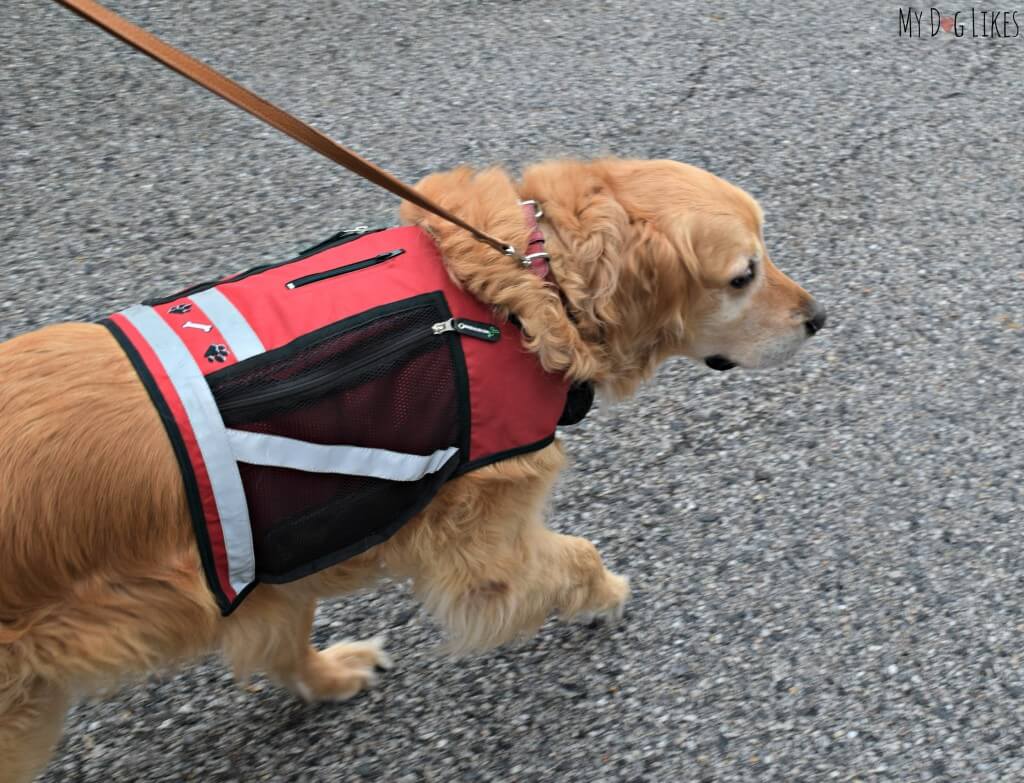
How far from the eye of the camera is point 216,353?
6.89 feet

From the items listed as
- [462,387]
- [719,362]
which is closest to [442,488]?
[462,387]

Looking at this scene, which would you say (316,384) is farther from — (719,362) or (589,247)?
(719,362)

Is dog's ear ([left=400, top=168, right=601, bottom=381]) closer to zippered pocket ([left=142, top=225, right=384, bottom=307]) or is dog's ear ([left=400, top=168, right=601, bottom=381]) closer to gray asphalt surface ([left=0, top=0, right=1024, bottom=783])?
zippered pocket ([left=142, top=225, right=384, bottom=307])

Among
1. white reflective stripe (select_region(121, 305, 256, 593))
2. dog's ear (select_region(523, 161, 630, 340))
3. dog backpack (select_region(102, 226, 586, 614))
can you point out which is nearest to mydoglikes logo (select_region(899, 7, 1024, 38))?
dog's ear (select_region(523, 161, 630, 340))

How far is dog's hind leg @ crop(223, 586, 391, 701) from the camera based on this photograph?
2.36 metres

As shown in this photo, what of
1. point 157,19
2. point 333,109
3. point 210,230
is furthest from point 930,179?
point 157,19

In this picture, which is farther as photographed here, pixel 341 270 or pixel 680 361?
pixel 680 361

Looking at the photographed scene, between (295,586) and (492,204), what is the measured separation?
1062mm

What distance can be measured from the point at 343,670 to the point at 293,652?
0.84 feet

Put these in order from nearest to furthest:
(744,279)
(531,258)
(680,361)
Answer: (531,258) → (744,279) → (680,361)

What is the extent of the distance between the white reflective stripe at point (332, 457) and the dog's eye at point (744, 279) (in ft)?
2.95

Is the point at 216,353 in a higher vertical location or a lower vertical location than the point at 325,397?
higher

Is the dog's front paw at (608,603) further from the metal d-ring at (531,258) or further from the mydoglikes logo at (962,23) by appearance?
the mydoglikes logo at (962,23)

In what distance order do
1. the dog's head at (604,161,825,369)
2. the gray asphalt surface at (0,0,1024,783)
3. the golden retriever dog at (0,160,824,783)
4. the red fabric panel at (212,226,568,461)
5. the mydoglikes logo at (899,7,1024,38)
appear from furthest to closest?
the mydoglikes logo at (899,7,1024,38), the gray asphalt surface at (0,0,1024,783), the dog's head at (604,161,825,369), the red fabric panel at (212,226,568,461), the golden retriever dog at (0,160,824,783)
